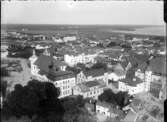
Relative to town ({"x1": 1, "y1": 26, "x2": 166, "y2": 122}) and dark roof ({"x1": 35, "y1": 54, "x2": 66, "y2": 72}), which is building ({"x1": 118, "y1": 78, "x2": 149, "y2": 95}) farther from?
dark roof ({"x1": 35, "y1": 54, "x2": 66, "y2": 72})

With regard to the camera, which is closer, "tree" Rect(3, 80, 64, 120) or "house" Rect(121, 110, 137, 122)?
"tree" Rect(3, 80, 64, 120)

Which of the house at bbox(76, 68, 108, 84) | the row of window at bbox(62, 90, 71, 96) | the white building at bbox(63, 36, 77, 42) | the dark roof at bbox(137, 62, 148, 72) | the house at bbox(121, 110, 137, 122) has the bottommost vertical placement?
the house at bbox(121, 110, 137, 122)

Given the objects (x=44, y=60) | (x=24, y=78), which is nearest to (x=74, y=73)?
(x=44, y=60)

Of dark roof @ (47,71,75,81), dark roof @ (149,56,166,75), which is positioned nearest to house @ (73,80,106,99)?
dark roof @ (47,71,75,81)

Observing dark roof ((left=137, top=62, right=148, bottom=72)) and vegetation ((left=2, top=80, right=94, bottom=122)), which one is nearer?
vegetation ((left=2, top=80, right=94, bottom=122))

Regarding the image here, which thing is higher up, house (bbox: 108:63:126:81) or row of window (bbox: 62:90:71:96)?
house (bbox: 108:63:126:81)

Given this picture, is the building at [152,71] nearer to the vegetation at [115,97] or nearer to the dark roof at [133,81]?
the dark roof at [133,81]

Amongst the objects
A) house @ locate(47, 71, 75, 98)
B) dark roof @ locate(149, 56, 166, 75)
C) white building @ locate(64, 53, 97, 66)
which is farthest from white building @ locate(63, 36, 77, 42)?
dark roof @ locate(149, 56, 166, 75)

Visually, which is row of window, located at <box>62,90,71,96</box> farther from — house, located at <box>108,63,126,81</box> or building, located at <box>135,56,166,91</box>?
building, located at <box>135,56,166,91</box>
